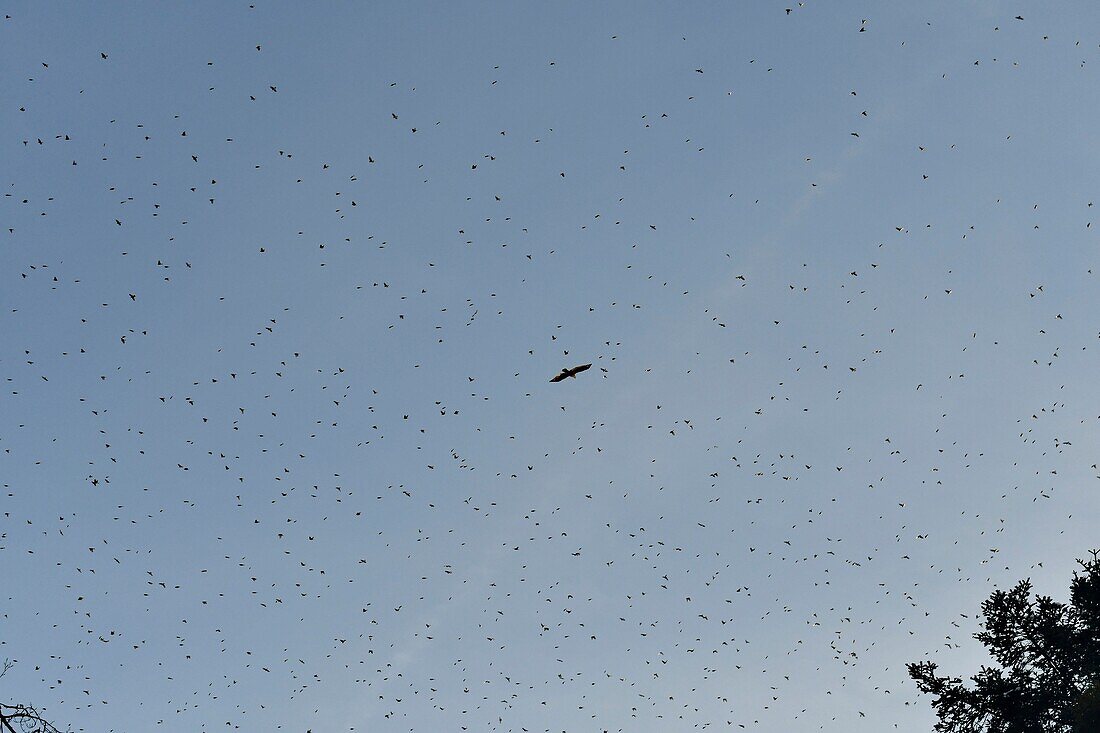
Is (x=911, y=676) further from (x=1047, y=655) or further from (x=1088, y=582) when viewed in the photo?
(x=1088, y=582)

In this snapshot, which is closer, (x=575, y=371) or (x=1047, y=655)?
(x=575, y=371)

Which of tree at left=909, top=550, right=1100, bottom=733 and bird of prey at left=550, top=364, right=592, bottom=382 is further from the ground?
bird of prey at left=550, top=364, right=592, bottom=382

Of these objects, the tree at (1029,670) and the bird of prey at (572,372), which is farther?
the tree at (1029,670)

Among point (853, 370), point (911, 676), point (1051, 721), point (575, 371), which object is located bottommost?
point (1051, 721)

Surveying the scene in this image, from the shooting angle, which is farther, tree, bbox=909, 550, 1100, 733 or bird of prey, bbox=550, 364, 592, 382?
tree, bbox=909, 550, 1100, 733

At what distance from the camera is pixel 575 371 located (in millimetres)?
18828

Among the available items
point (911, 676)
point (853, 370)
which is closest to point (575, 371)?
point (853, 370)

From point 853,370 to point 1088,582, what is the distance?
422 inches

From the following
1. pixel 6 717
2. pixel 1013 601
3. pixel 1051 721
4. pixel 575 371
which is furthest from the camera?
pixel 1013 601

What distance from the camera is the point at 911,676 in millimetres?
33375

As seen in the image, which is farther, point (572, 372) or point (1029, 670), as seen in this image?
point (1029, 670)

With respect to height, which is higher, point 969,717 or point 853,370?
point 853,370

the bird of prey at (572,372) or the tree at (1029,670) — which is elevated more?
the bird of prey at (572,372)

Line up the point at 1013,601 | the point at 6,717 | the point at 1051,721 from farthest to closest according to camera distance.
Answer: the point at 1013,601, the point at 1051,721, the point at 6,717
